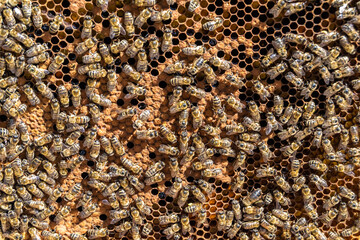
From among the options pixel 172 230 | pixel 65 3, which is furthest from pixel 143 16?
pixel 172 230

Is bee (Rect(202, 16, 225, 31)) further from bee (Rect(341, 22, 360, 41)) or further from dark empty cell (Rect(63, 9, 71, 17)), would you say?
dark empty cell (Rect(63, 9, 71, 17))

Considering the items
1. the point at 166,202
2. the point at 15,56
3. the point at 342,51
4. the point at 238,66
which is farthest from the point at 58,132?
the point at 342,51

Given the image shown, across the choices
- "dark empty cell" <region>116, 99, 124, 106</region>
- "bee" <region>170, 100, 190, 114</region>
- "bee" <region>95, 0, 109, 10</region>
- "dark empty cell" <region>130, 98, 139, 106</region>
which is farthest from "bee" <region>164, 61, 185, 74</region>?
"bee" <region>95, 0, 109, 10</region>

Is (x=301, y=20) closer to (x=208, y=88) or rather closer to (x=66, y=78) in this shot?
(x=208, y=88)

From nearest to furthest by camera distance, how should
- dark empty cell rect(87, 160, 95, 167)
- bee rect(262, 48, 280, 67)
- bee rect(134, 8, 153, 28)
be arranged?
1. bee rect(134, 8, 153, 28)
2. bee rect(262, 48, 280, 67)
3. dark empty cell rect(87, 160, 95, 167)

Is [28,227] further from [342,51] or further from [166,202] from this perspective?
[342,51]

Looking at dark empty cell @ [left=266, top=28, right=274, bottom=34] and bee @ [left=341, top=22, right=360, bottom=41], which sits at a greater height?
bee @ [left=341, top=22, right=360, bottom=41]

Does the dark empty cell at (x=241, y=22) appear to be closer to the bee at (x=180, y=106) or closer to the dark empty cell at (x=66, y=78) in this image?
the bee at (x=180, y=106)

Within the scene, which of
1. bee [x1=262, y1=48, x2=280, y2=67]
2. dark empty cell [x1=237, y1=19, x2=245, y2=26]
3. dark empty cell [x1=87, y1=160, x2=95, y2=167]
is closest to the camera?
bee [x1=262, y1=48, x2=280, y2=67]
